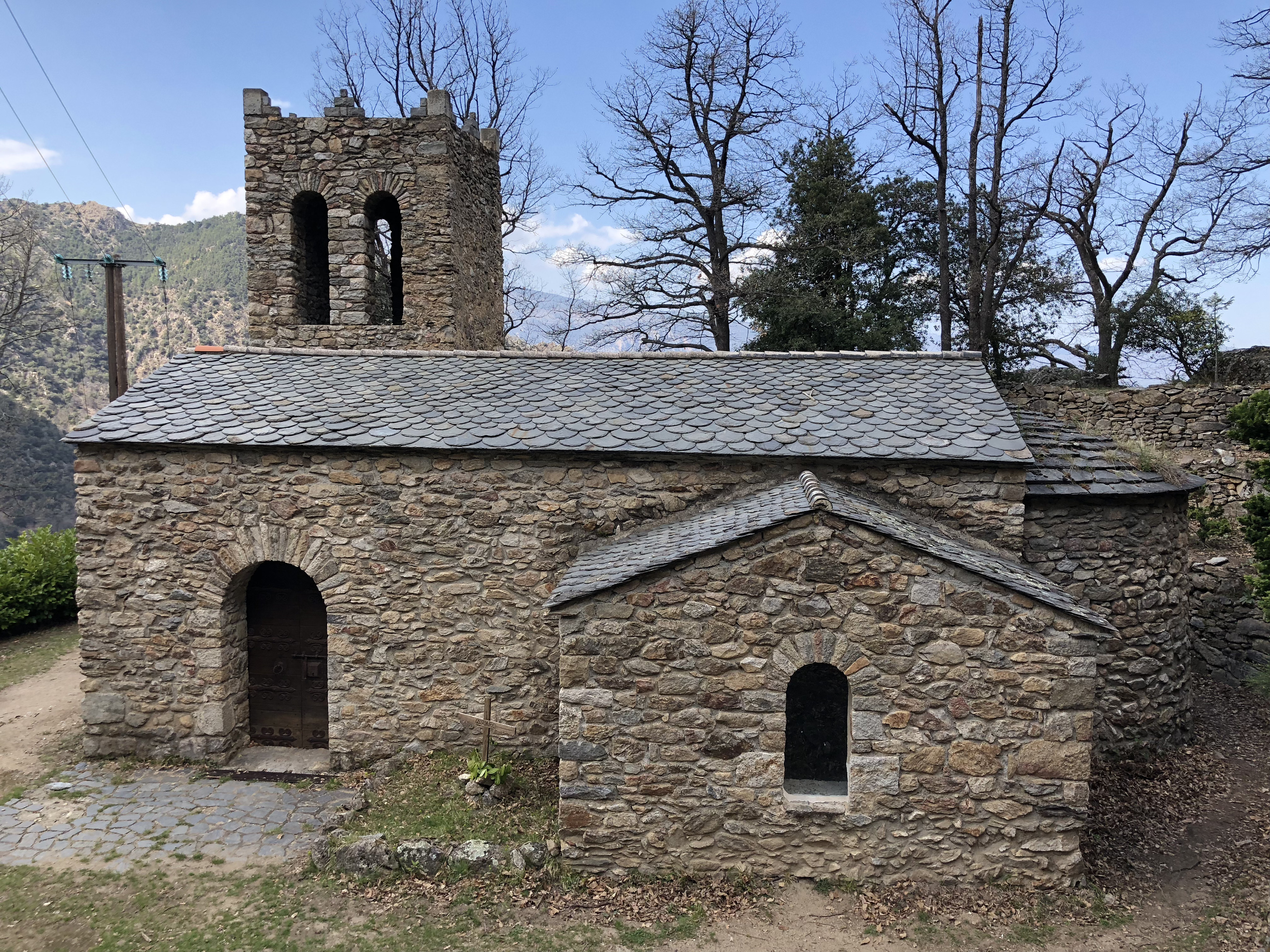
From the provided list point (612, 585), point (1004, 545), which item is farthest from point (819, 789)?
point (1004, 545)

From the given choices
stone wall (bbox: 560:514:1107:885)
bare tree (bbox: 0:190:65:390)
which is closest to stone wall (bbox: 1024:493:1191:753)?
stone wall (bbox: 560:514:1107:885)

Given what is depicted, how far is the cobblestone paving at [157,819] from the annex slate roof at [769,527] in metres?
3.44

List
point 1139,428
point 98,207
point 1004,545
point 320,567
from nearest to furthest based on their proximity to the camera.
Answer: point 1004,545 < point 320,567 < point 1139,428 < point 98,207

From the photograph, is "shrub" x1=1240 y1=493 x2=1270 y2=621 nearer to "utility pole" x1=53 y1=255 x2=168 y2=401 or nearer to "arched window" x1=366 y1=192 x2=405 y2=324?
"arched window" x1=366 y1=192 x2=405 y2=324

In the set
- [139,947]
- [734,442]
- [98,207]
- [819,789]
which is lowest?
[139,947]

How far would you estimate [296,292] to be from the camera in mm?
11602

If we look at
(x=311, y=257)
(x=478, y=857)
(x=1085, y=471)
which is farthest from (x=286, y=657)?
(x=1085, y=471)

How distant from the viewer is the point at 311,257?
39.9 ft

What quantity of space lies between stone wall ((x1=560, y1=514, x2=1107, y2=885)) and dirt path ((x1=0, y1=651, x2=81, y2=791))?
6.75 meters

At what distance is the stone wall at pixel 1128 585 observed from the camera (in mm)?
7812

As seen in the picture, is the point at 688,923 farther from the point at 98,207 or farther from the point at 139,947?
the point at 98,207

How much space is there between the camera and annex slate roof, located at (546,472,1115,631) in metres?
5.69

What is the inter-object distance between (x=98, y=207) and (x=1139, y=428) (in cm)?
5678

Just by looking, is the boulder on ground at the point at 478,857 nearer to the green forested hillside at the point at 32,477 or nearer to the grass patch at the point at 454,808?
the grass patch at the point at 454,808
